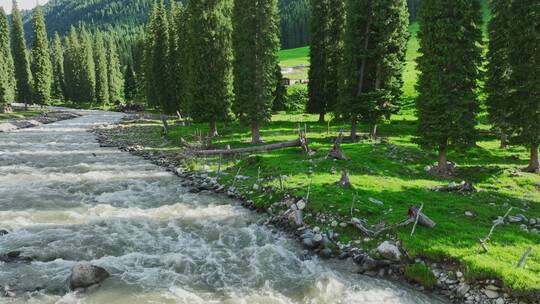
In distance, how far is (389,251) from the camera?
15266 mm

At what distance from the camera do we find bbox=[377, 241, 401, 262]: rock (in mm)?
15086

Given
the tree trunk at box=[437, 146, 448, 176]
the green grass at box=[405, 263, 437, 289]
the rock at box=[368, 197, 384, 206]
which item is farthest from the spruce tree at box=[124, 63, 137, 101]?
the green grass at box=[405, 263, 437, 289]

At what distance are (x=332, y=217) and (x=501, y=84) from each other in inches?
946

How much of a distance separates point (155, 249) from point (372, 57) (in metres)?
27.6

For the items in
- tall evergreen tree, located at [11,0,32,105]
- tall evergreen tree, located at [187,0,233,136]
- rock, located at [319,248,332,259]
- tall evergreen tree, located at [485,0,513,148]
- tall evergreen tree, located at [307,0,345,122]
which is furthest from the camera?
tall evergreen tree, located at [11,0,32,105]

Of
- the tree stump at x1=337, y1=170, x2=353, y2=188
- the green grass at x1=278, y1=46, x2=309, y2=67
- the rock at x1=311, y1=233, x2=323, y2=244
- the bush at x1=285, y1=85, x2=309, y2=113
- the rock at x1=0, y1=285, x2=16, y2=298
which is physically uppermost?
the green grass at x1=278, y1=46, x2=309, y2=67

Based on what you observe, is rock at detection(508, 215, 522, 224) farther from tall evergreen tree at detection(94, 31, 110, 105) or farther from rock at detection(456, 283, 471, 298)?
tall evergreen tree at detection(94, 31, 110, 105)

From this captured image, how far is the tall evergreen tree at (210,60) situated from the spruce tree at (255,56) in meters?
3.47

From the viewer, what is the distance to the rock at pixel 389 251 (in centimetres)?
1509

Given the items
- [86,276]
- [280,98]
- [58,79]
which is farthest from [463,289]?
[58,79]

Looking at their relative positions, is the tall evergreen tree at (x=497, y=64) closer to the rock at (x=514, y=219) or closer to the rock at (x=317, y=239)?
the rock at (x=514, y=219)

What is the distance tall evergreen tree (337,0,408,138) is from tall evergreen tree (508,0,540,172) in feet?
33.1

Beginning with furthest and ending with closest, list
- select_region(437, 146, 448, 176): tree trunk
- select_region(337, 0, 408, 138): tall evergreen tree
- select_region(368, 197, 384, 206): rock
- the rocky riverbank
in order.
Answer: the rocky riverbank → select_region(337, 0, 408, 138): tall evergreen tree → select_region(437, 146, 448, 176): tree trunk → select_region(368, 197, 384, 206): rock

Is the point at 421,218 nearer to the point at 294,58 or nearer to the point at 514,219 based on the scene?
the point at 514,219
